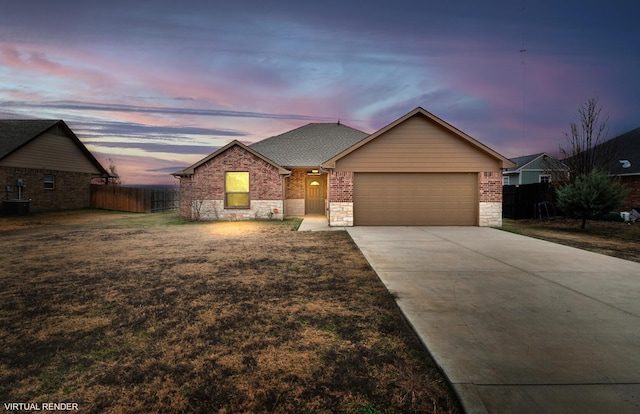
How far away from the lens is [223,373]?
3.01 meters

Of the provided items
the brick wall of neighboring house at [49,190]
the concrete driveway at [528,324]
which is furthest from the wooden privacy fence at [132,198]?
the concrete driveway at [528,324]

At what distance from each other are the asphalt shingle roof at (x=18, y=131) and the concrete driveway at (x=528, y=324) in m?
26.2

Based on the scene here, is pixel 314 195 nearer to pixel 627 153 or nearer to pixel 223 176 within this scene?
pixel 223 176

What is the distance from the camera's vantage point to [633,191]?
21.6m

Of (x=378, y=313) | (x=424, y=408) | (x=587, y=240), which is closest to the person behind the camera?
(x=424, y=408)

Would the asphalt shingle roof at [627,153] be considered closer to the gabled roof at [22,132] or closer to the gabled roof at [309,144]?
the gabled roof at [309,144]

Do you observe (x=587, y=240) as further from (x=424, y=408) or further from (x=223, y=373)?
(x=223, y=373)

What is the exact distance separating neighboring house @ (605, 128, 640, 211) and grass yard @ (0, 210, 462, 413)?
80.5 ft

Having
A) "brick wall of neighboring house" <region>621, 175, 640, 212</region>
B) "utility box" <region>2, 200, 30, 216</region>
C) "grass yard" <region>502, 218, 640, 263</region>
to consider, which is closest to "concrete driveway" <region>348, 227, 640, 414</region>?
"grass yard" <region>502, 218, 640, 263</region>

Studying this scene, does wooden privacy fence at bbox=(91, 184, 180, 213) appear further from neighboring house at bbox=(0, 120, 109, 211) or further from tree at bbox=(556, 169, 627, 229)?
tree at bbox=(556, 169, 627, 229)

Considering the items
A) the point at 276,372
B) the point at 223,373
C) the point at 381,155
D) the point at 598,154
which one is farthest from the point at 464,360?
the point at 598,154

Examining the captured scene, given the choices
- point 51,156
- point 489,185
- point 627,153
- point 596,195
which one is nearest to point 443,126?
point 489,185

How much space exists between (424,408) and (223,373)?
1809mm

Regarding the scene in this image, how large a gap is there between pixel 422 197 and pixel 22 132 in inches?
1106
